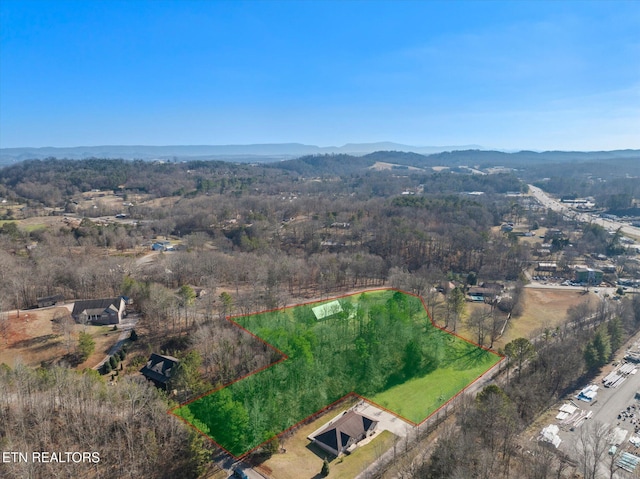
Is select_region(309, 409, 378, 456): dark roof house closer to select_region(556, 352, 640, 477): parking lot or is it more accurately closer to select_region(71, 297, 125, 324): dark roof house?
select_region(556, 352, 640, 477): parking lot

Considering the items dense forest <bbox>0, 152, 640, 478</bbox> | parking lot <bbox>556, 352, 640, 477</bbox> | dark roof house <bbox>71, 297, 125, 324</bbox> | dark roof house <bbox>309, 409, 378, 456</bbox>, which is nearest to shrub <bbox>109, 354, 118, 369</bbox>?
dense forest <bbox>0, 152, 640, 478</bbox>

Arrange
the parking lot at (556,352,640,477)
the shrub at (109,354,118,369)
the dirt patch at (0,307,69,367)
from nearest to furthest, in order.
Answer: the parking lot at (556,352,640,477) → the shrub at (109,354,118,369) → the dirt patch at (0,307,69,367)

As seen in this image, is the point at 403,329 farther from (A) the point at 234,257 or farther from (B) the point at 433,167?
(B) the point at 433,167

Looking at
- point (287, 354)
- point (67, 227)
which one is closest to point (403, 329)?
point (287, 354)

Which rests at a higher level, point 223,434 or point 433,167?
point 433,167

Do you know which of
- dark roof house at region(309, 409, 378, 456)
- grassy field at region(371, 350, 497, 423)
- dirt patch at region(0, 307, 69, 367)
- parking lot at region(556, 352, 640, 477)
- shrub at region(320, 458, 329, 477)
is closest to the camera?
shrub at region(320, 458, 329, 477)
